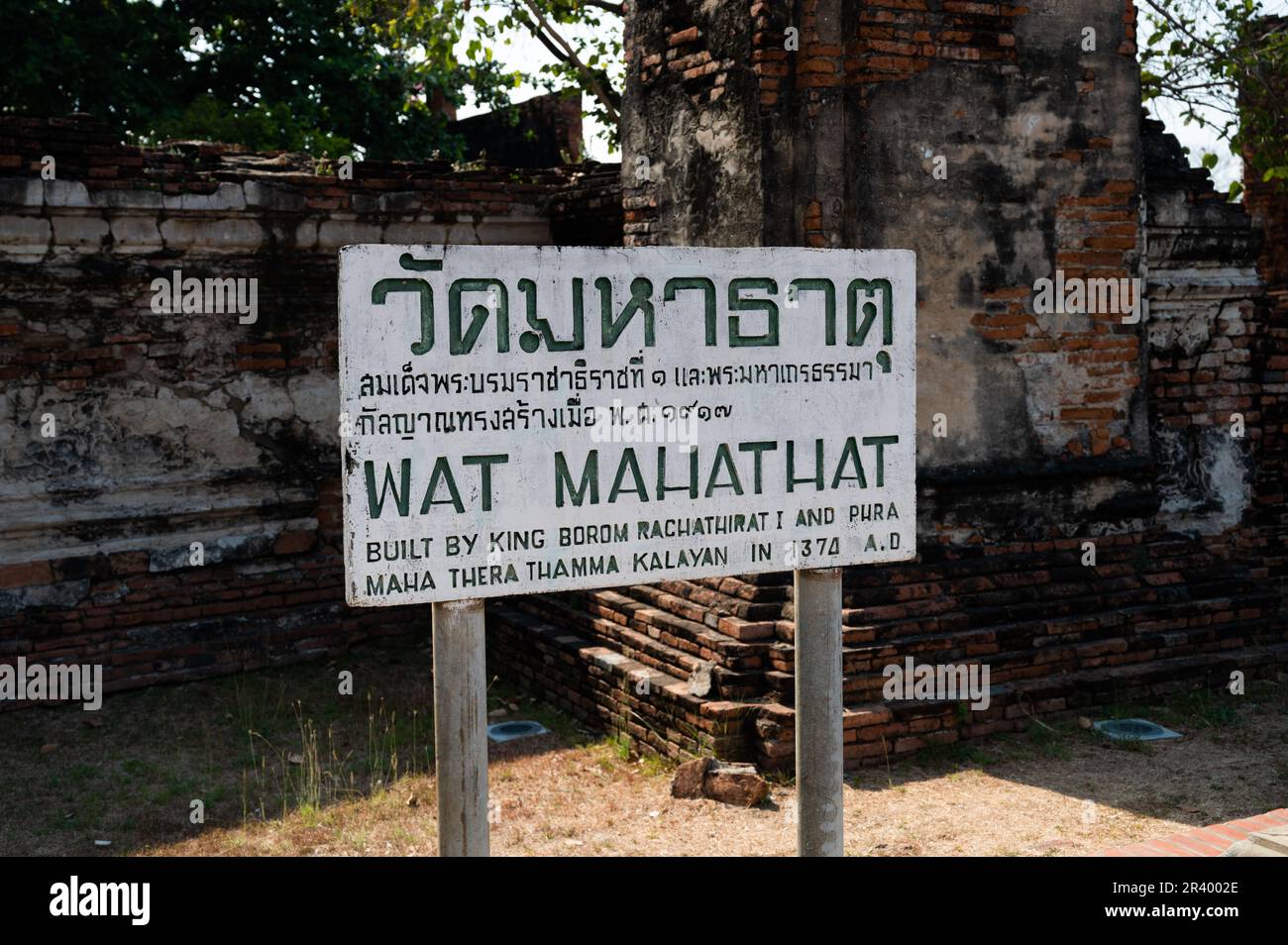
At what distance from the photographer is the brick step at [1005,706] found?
222 inches

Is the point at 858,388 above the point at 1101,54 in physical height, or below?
below

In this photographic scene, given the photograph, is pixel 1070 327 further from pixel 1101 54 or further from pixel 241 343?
pixel 241 343

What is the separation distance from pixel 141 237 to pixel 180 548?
1.78 m

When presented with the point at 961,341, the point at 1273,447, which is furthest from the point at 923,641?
the point at 1273,447

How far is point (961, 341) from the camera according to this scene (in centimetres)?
648

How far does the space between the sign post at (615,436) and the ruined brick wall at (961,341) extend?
9.14 feet

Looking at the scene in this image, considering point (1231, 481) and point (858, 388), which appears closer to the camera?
point (858, 388)

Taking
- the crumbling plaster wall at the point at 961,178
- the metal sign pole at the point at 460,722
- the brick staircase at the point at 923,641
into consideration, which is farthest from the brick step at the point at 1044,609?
the metal sign pole at the point at 460,722

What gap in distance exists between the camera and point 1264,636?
6.96 metres

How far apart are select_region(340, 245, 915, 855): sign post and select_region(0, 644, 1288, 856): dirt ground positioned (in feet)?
7.24

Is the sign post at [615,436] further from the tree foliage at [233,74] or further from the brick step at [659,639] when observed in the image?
the tree foliage at [233,74]

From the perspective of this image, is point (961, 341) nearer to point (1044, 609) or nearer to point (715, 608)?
point (1044, 609)

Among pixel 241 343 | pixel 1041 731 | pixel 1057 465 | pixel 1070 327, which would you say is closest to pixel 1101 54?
pixel 1070 327

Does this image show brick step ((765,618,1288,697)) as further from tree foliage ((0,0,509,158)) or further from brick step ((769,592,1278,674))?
tree foliage ((0,0,509,158))
